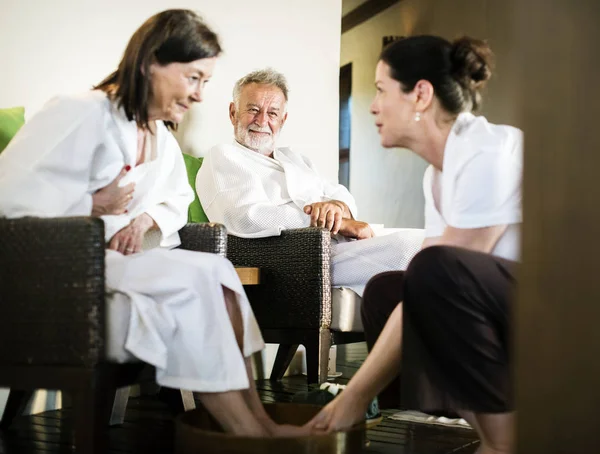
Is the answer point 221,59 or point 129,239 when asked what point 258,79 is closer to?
point 221,59

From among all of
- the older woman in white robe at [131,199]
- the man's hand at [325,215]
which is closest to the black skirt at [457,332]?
the older woman in white robe at [131,199]

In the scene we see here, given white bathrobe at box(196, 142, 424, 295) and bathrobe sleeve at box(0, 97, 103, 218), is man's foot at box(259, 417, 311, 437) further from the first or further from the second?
white bathrobe at box(196, 142, 424, 295)

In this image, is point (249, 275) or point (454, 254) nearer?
point (454, 254)

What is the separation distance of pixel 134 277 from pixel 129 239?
203mm

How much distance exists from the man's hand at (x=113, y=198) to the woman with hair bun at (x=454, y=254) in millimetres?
539

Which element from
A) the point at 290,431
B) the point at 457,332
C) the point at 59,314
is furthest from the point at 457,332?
the point at 59,314

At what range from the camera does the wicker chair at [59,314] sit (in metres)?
1.48

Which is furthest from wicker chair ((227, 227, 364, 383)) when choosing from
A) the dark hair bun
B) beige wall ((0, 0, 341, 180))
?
the dark hair bun

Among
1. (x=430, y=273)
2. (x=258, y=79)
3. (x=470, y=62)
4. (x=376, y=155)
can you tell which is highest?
(x=376, y=155)

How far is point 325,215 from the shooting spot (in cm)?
273

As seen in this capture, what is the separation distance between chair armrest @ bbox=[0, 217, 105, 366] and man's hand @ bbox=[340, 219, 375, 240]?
138 cm

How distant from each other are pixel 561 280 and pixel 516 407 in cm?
13

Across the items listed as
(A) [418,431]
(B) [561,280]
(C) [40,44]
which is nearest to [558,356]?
(B) [561,280]

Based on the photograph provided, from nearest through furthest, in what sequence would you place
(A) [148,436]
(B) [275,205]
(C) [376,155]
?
(A) [148,436], (B) [275,205], (C) [376,155]
